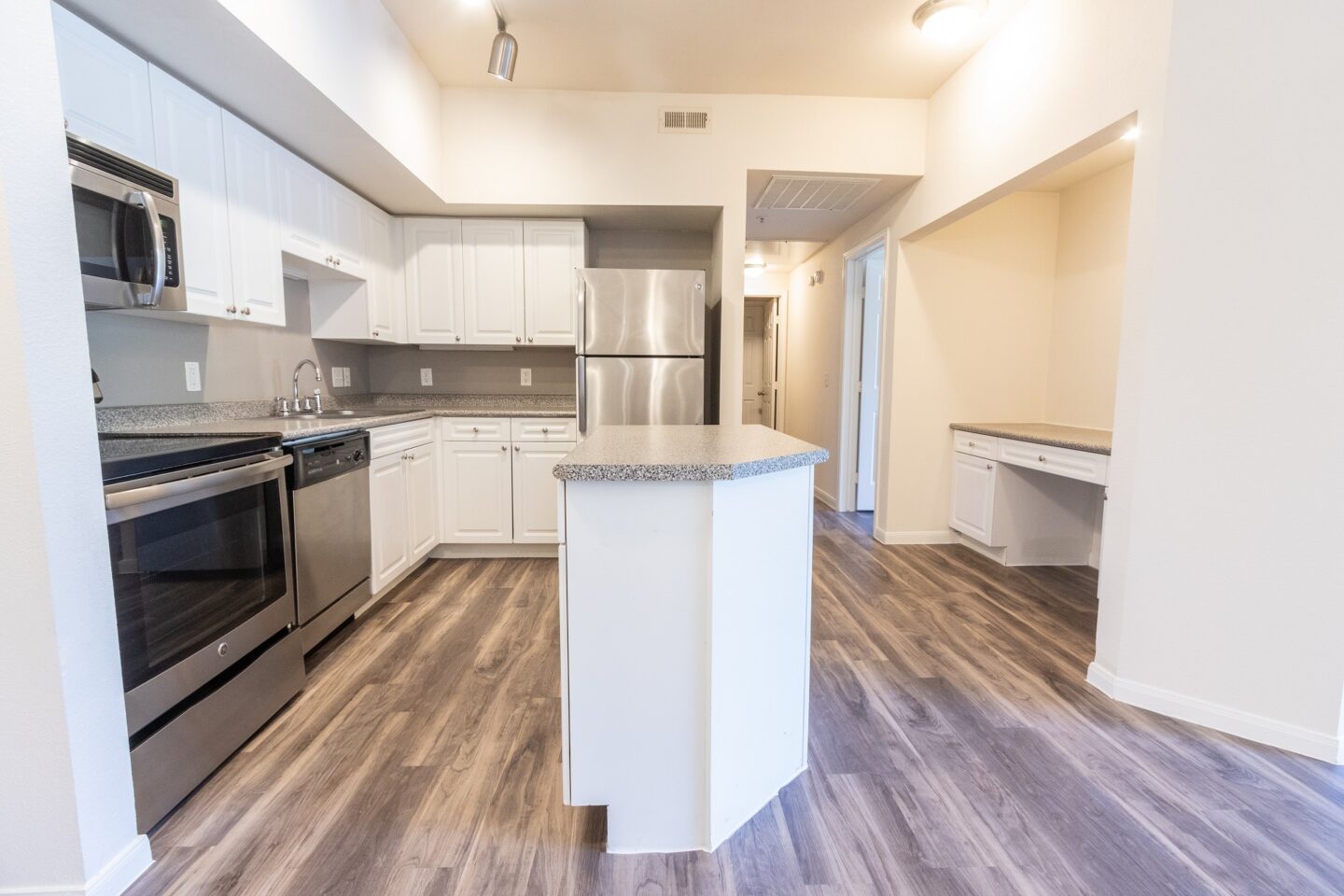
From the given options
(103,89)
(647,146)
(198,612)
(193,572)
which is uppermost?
(647,146)

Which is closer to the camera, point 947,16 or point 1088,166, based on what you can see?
point 947,16

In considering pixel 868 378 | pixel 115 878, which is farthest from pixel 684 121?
pixel 115 878

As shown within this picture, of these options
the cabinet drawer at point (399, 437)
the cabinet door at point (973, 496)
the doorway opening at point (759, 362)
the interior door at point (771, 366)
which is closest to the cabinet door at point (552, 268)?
the cabinet drawer at point (399, 437)

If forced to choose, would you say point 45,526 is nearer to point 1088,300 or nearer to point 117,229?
point 117,229

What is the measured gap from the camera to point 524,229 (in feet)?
11.1

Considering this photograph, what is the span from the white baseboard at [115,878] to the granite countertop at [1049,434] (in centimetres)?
341

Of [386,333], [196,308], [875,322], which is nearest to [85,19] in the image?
[196,308]

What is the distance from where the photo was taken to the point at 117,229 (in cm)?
143

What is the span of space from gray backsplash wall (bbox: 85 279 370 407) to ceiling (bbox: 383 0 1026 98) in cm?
152

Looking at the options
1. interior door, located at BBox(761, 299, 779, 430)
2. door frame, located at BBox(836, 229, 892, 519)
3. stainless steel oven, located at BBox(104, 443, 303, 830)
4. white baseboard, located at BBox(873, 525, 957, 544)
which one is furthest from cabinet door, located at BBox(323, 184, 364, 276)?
interior door, located at BBox(761, 299, 779, 430)

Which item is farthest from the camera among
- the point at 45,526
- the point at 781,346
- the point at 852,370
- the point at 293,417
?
the point at 781,346

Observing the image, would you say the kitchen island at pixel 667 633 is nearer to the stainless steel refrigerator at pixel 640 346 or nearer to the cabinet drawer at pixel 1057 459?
the stainless steel refrigerator at pixel 640 346

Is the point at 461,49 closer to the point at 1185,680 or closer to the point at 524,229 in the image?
the point at 524,229

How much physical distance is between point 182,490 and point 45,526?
33 centimetres
